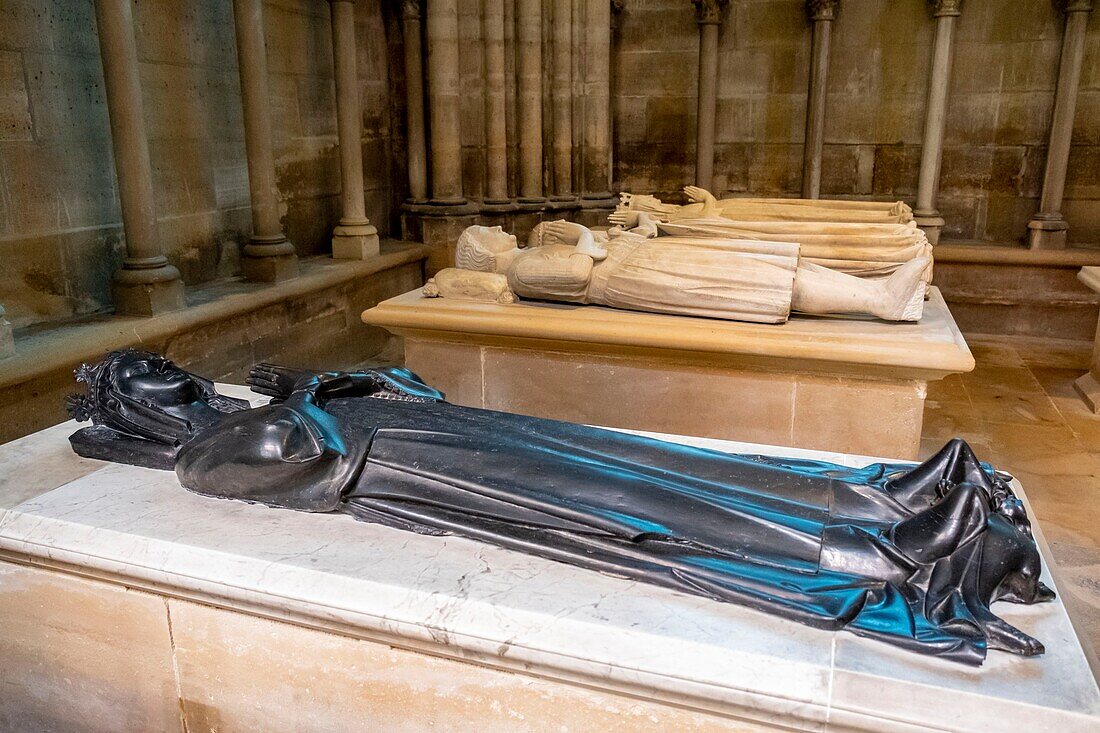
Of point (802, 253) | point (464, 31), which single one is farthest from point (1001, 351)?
point (464, 31)

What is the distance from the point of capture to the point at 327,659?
1.87 metres

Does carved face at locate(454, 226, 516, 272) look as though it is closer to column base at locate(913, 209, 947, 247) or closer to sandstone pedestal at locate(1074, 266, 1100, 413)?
sandstone pedestal at locate(1074, 266, 1100, 413)

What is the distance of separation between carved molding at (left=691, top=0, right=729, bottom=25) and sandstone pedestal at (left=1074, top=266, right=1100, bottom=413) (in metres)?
3.95

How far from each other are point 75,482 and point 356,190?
15.6 feet

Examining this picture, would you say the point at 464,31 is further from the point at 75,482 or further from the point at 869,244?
the point at 75,482

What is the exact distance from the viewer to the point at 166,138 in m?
5.25

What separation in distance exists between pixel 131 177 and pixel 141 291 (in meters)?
0.60

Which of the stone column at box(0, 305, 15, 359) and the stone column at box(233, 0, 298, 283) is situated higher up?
the stone column at box(233, 0, 298, 283)

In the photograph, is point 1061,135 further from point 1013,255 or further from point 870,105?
point 870,105

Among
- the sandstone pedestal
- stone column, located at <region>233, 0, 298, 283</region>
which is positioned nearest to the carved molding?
the sandstone pedestal

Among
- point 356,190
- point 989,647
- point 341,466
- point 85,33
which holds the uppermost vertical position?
Result: point 85,33

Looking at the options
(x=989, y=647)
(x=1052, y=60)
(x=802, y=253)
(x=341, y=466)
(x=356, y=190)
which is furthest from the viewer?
(x=1052, y=60)

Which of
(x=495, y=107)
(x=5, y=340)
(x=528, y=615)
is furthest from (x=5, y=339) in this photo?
(x=495, y=107)

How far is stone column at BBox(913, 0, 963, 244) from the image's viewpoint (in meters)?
7.29
